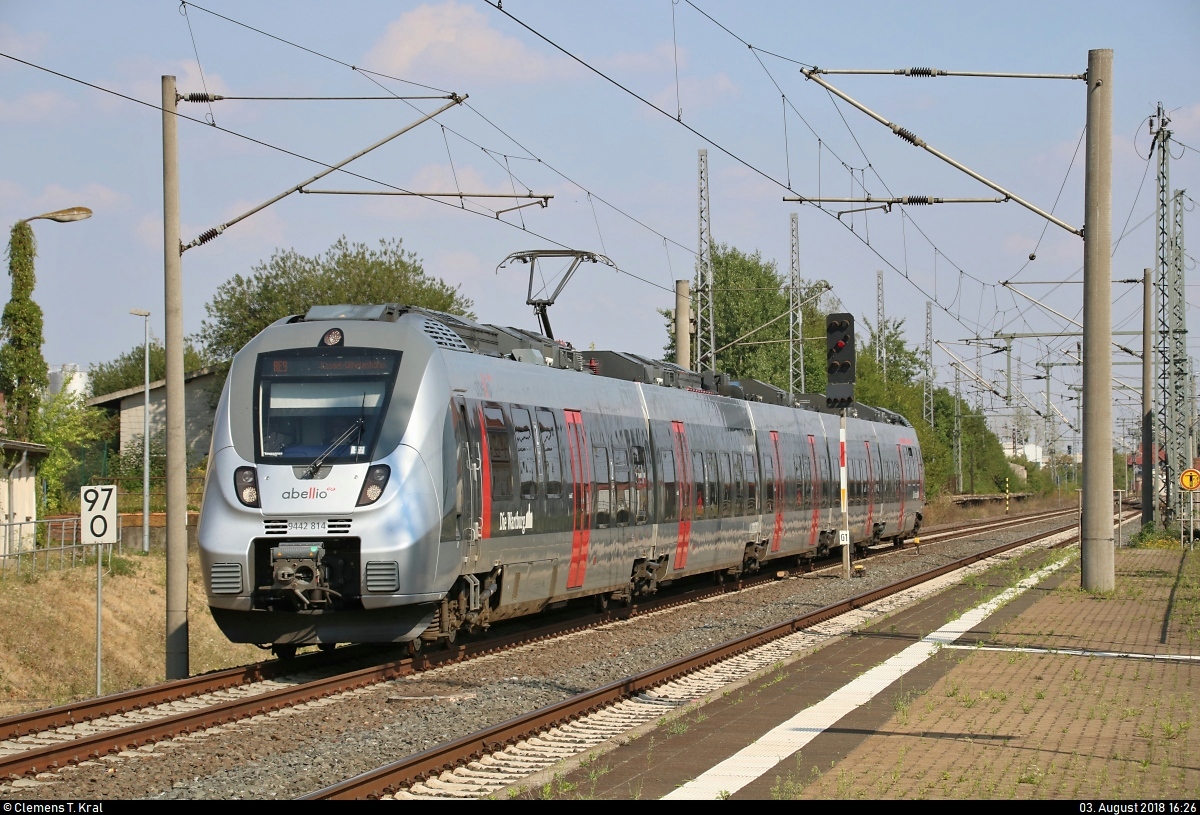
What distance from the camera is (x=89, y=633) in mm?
27609

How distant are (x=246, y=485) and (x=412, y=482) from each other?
5.36 ft

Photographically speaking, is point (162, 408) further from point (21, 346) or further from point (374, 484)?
point (374, 484)

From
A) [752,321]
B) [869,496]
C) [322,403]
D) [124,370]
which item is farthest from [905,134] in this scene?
[124,370]

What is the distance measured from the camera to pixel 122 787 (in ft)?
28.8

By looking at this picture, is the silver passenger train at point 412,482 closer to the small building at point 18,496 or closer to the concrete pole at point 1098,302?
the concrete pole at point 1098,302

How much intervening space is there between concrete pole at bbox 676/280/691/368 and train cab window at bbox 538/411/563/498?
16757mm

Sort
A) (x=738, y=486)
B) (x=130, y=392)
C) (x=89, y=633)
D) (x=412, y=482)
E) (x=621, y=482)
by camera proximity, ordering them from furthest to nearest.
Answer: (x=130, y=392) → (x=89, y=633) → (x=738, y=486) → (x=621, y=482) → (x=412, y=482)

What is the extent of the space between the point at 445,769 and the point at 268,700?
313 centimetres

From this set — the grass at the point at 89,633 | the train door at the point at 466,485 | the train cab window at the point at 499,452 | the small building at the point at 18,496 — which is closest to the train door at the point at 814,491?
the grass at the point at 89,633

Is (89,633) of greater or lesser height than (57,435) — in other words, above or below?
below

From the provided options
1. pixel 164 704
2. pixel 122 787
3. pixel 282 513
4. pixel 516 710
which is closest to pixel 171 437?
pixel 282 513

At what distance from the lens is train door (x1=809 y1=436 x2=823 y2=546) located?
104 feet
